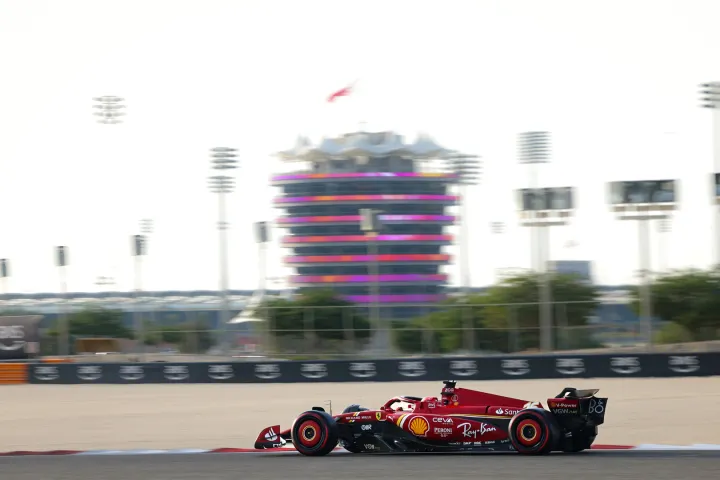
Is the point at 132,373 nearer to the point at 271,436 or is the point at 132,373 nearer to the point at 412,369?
the point at 412,369

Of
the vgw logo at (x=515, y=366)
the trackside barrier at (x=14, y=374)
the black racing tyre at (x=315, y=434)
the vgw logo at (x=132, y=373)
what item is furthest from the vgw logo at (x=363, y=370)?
the black racing tyre at (x=315, y=434)

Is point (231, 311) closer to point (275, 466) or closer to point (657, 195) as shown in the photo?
point (657, 195)

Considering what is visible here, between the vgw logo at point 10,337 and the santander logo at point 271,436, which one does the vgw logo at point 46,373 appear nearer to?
the vgw logo at point 10,337

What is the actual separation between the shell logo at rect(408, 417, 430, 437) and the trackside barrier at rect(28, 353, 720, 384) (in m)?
16.7

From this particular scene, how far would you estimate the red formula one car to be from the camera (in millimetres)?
13672

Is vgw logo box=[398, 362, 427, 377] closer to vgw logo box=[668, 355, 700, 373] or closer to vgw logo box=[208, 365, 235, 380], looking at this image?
vgw logo box=[208, 365, 235, 380]

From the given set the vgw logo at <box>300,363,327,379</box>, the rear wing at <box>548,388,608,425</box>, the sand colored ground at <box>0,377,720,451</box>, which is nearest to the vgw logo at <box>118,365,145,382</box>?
the sand colored ground at <box>0,377,720,451</box>

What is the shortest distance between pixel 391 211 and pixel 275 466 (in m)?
124

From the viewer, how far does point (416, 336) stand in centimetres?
5225

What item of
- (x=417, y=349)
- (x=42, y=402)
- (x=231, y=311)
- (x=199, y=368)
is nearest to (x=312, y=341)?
(x=417, y=349)

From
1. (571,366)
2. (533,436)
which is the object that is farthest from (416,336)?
(533,436)

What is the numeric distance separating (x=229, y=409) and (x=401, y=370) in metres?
7.96

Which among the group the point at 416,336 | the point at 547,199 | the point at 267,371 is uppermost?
the point at 547,199

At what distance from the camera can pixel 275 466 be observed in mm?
13891
